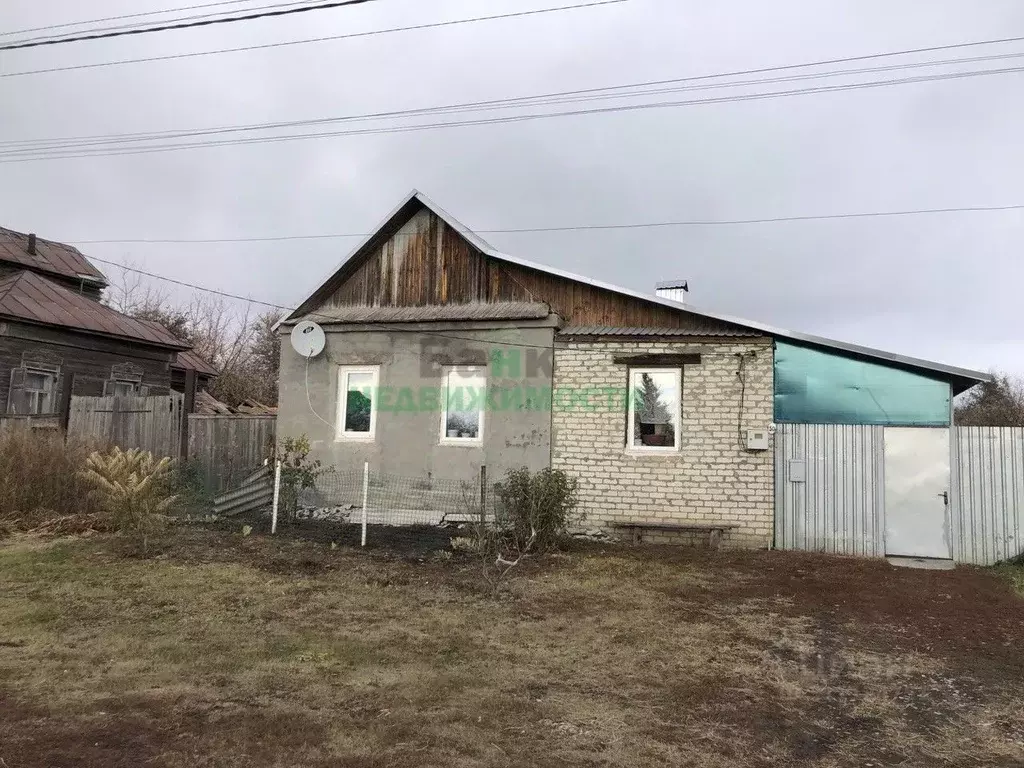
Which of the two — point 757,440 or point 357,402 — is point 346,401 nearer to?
point 357,402

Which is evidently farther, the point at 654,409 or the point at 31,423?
the point at 31,423

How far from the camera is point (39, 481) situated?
11.6 metres

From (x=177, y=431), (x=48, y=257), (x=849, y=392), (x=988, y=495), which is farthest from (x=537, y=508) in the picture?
(x=48, y=257)

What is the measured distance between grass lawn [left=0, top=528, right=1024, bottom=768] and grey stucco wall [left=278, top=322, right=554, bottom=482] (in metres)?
2.98

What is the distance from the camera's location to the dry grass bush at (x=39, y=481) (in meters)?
11.2

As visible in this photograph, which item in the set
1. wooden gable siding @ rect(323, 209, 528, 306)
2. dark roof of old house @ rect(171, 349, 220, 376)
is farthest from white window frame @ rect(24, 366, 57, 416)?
wooden gable siding @ rect(323, 209, 528, 306)

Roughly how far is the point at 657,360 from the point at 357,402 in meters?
5.12

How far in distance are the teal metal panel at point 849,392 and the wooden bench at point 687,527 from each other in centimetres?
181

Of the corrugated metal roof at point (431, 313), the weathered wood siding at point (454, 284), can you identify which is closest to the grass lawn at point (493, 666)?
the weathered wood siding at point (454, 284)

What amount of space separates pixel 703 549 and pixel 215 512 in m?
7.79

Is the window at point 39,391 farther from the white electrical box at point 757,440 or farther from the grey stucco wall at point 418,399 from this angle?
the white electrical box at point 757,440

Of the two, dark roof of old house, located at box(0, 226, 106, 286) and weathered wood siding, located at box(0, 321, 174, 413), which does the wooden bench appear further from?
dark roof of old house, located at box(0, 226, 106, 286)

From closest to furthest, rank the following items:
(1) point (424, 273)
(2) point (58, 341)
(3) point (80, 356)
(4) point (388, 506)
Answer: (4) point (388, 506) → (1) point (424, 273) → (2) point (58, 341) → (3) point (80, 356)

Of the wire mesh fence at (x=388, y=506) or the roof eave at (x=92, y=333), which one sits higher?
the roof eave at (x=92, y=333)
